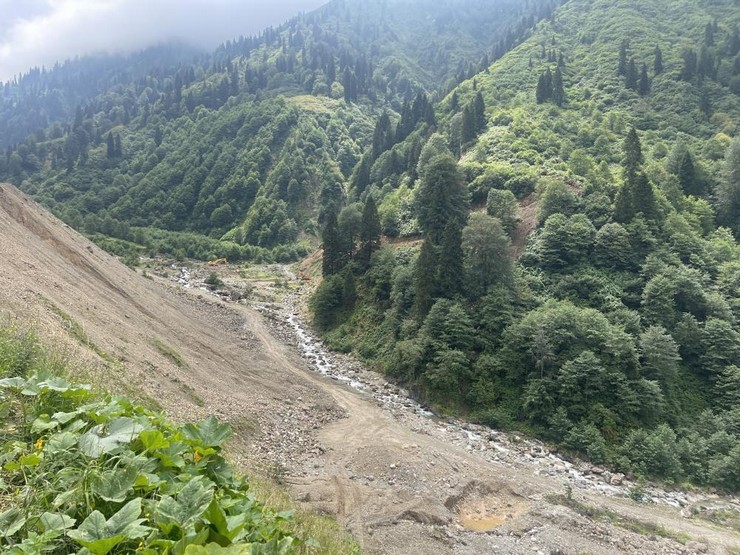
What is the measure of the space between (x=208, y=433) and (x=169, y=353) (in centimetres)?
2470

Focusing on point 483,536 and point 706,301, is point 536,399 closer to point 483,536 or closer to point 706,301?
point 483,536

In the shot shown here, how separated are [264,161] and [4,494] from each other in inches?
5675

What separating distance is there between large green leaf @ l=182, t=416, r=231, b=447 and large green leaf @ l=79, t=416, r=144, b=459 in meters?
0.56

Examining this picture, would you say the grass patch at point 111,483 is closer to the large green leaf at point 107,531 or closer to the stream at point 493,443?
the large green leaf at point 107,531

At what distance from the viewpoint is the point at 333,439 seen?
2631cm

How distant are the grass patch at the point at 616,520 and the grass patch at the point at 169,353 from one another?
21.9 m

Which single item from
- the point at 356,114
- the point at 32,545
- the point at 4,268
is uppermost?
the point at 356,114

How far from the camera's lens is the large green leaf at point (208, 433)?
5008mm

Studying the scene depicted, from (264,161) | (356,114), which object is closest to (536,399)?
(264,161)

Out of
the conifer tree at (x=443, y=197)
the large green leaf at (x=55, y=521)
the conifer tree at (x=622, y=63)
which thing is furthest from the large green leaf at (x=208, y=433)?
the conifer tree at (x=622, y=63)

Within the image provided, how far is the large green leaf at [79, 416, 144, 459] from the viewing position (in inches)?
163

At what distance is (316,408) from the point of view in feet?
99.3

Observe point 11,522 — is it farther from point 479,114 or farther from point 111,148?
point 111,148

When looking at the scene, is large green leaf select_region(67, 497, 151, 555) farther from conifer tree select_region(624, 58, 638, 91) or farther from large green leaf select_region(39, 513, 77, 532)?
conifer tree select_region(624, 58, 638, 91)
